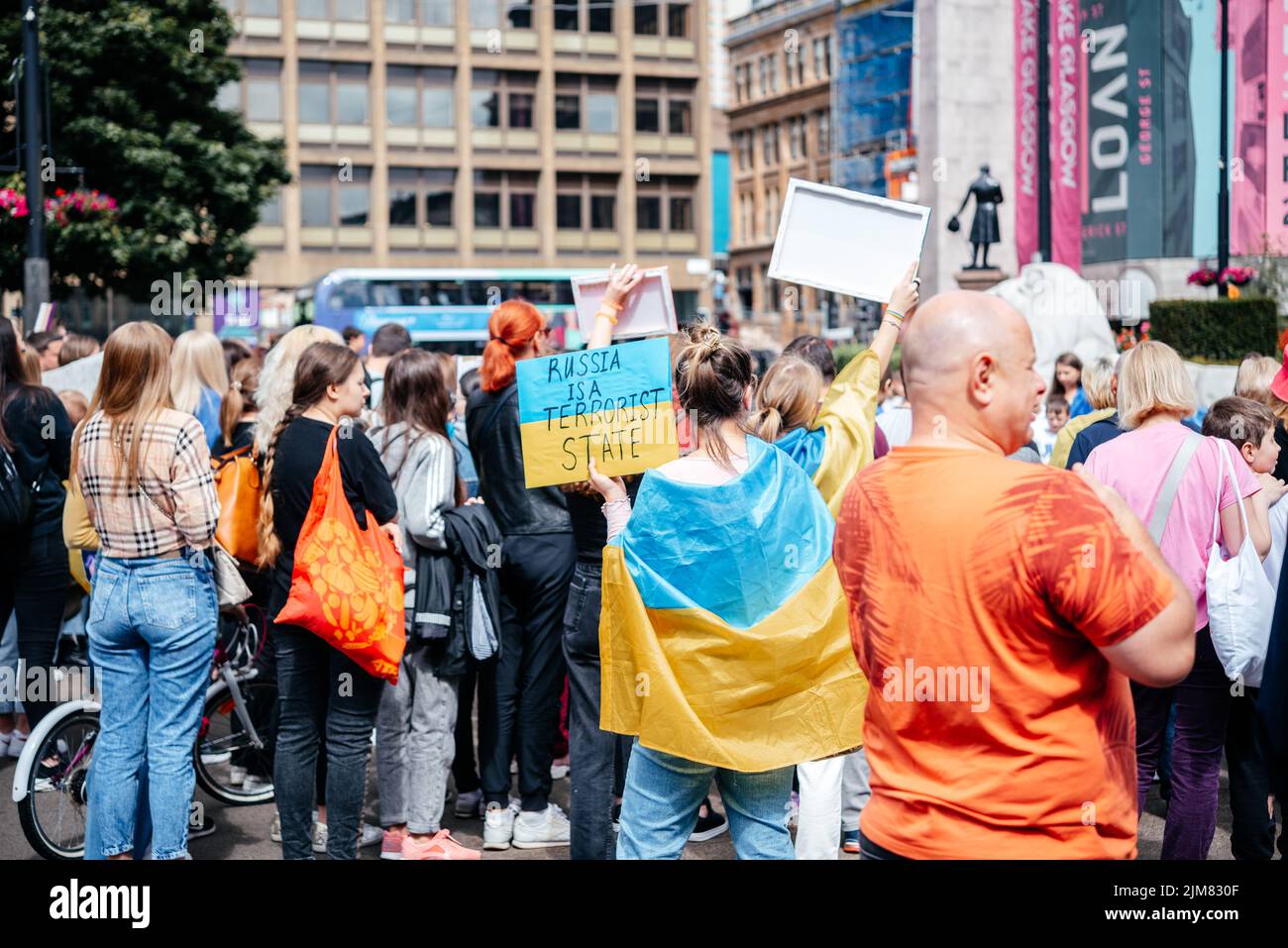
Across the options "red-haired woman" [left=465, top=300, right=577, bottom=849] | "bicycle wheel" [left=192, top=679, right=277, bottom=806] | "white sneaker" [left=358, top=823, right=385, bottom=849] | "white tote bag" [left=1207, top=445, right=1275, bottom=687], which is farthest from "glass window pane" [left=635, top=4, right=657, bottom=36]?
"white tote bag" [left=1207, top=445, right=1275, bottom=687]

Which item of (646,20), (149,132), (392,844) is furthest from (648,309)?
(646,20)

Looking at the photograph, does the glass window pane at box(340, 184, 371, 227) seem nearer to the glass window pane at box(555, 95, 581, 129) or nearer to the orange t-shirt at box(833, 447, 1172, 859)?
the glass window pane at box(555, 95, 581, 129)

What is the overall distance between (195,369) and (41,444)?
2.89ft

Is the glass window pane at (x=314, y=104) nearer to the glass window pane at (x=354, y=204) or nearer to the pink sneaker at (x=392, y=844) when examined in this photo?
the glass window pane at (x=354, y=204)

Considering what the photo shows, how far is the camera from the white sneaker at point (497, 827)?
599cm

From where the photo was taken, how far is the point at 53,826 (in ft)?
18.7

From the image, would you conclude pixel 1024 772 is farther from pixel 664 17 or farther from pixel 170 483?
pixel 664 17

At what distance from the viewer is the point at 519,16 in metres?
59.4

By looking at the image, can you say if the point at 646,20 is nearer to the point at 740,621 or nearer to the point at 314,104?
the point at 314,104

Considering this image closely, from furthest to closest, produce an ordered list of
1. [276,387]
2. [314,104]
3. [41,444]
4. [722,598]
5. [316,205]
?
[316,205], [314,104], [41,444], [276,387], [722,598]

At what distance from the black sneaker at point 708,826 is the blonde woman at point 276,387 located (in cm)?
234

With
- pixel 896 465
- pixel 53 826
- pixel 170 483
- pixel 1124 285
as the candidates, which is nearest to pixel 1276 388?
pixel 896 465

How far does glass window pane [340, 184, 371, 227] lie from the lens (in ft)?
191

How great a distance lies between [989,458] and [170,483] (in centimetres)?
314
